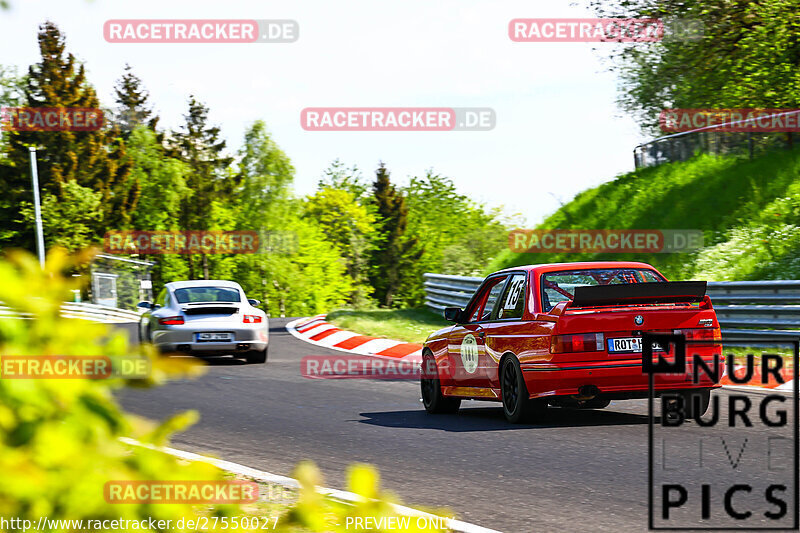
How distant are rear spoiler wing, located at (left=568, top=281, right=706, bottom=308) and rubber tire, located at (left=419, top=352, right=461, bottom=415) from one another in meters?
2.55

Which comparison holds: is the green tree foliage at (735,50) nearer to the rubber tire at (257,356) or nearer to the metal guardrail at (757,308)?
the metal guardrail at (757,308)

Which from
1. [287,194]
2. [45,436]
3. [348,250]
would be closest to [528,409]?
[45,436]

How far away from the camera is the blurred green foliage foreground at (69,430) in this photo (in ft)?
5.53

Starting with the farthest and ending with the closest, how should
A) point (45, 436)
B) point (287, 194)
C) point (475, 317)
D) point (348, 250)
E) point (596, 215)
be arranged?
point (348, 250) → point (287, 194) → point (596, 215) → point (475, 317) → point (45, 436)

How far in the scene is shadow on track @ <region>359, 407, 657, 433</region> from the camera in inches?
401

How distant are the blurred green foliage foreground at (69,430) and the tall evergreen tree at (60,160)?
64.9m

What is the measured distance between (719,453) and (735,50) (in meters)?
18.5

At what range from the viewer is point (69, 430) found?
68.7 inches

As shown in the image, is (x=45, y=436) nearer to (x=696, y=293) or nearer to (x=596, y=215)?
(x=696, y=293)

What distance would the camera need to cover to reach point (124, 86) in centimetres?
8662

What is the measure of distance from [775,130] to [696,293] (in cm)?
1642

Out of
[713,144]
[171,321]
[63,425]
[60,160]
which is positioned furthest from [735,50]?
[60,160]

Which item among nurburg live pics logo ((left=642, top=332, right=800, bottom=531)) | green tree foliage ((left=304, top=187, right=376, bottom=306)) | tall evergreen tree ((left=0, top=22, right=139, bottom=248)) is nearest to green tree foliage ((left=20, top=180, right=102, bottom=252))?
tall evergreen tree ((left=0, top=22, right=139, bottom=248))

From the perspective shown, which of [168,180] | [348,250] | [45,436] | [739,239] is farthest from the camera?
[348,250]
